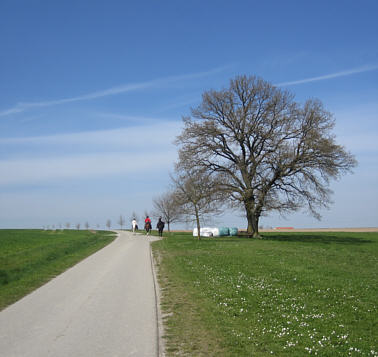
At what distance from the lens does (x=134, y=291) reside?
36.2 feet

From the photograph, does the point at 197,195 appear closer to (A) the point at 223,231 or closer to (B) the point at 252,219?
(B) the point at 252,219

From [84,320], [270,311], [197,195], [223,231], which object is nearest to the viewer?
[84,320]

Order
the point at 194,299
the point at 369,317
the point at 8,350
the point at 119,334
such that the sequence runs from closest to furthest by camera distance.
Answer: the point at 8,350, the point at 119,334, the point at 369,317, the point at 194,299

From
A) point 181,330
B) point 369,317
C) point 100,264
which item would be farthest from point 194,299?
point 100,264

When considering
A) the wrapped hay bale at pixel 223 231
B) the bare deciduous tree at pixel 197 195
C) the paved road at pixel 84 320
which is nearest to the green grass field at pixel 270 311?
the paved road at pixel 84 320

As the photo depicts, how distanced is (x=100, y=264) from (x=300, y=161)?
21.4 m

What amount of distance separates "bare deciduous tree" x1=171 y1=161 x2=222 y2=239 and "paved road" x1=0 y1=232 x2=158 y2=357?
2024 centimetres

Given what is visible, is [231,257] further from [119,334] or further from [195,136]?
[195,136]

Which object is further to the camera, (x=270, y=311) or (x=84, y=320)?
(x=270, y=311)

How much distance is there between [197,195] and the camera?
110 feet

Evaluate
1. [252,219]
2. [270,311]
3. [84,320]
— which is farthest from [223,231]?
[84,320]

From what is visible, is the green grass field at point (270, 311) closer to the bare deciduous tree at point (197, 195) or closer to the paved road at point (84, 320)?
the paved road at point (84, 320)

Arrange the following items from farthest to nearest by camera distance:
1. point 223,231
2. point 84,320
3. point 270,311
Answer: point 223,231 < point 270,311 < point 84,320

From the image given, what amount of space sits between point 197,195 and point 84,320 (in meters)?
25.8
